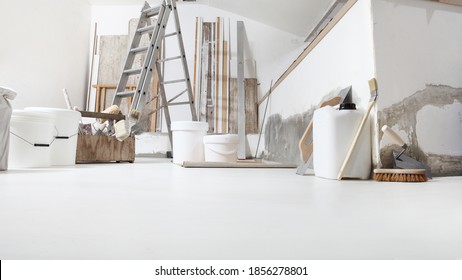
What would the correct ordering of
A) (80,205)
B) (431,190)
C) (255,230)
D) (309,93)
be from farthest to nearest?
(309,93), (431,190), (80,205), (255,230)

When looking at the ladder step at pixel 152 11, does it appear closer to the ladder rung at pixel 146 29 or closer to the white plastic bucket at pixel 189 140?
the ladder rung at pixel 146 29

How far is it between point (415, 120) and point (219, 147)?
133 centimetres

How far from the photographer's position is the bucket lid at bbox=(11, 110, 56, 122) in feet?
4.80

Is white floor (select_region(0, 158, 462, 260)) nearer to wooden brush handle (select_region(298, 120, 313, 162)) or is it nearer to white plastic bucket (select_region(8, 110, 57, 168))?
wooden brush handle (select_region(298, 120, 313, 162))

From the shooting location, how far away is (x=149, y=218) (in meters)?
0.45

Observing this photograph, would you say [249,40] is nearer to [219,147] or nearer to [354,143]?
[219,147]

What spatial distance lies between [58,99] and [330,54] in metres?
3.42

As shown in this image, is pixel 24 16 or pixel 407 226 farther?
pixel 24 16

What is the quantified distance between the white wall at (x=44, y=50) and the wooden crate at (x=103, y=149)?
1370mm

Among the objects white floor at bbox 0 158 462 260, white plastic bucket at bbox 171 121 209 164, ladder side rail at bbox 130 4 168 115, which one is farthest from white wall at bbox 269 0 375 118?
ladder side rail at bbox 130 4 168 115

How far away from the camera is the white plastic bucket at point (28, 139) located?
1469 millimetres

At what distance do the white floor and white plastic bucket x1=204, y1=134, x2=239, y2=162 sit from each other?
149 cm
